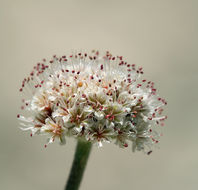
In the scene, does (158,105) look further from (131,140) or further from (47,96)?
(47,96)

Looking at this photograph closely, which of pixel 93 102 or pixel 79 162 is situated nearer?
pixel 93 102

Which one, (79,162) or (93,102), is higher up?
(93,102)

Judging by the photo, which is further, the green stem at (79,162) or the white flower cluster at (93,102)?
the green stem at (79,162)

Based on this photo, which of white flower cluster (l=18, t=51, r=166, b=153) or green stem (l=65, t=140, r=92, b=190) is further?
green stem (l=65, t=140, r=92, b=190)

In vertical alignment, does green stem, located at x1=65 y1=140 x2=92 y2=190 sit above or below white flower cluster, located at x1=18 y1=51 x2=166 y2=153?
below
